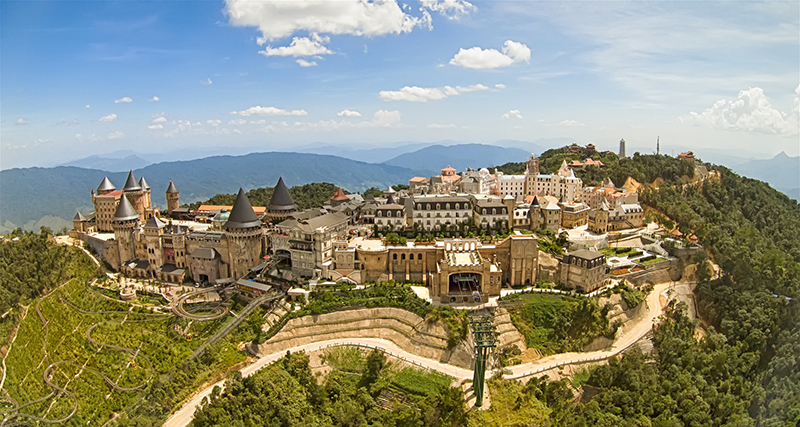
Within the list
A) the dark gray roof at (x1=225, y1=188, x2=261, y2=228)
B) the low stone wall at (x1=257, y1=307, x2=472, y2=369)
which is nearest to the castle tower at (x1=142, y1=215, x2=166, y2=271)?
the dark gray roof at (x1=225, y1=188, x2=261, y2=228)

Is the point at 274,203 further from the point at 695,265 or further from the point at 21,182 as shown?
the point at 21,182

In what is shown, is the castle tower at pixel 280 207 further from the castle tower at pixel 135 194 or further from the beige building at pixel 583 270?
the beige building at pixel 583 270

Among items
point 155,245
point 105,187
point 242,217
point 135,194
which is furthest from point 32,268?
point 242,217

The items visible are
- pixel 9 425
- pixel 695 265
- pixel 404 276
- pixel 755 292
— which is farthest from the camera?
pixel 695 265

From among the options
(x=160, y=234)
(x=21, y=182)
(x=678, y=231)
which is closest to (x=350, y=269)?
(x=160, y=234)

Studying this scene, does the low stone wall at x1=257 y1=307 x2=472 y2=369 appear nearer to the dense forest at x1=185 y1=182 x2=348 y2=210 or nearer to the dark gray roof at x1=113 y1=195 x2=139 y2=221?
the dark gray roof at x1=113 y1=195 x2=139 y2=221

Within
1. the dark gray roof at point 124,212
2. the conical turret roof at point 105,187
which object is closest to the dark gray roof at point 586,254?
the dark gray roof at point 124,212
